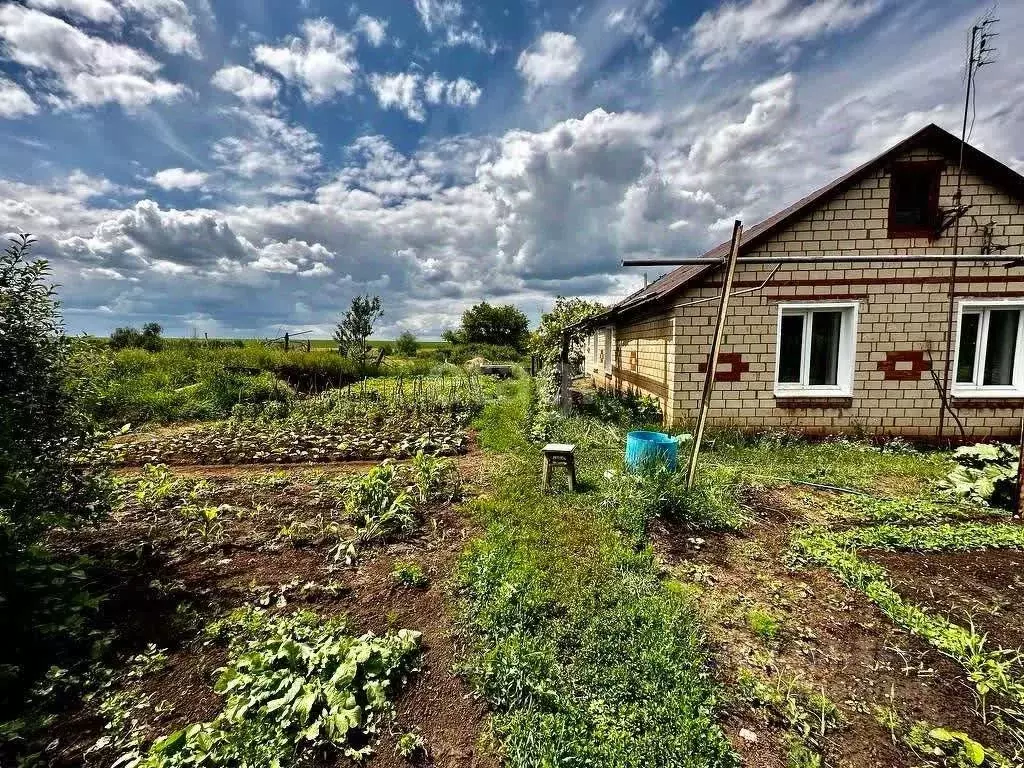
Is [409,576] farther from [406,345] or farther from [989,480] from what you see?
[406,345]

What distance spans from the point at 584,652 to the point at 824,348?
7.77 meters

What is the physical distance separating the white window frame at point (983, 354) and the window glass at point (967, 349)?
49 mm

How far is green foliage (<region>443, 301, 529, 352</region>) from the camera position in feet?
153

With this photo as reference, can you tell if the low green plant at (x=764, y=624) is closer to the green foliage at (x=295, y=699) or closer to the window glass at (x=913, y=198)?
the green foliage at (x=295, y=699)

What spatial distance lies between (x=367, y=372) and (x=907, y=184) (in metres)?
16.8

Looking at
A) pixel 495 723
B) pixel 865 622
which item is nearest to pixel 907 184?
pixel 865 622

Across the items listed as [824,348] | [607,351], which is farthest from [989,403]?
[607,351]

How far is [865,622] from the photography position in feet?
9.66

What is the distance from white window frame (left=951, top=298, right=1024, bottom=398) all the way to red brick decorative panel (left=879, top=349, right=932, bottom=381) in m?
0.52

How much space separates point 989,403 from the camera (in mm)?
7355

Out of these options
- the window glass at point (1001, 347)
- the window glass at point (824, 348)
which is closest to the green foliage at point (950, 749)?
the window glass at point (824, 348)

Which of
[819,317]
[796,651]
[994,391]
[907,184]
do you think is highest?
[907,184]

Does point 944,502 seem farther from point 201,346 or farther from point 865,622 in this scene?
point 201,346

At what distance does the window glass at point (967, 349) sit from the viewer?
24.6 feet
